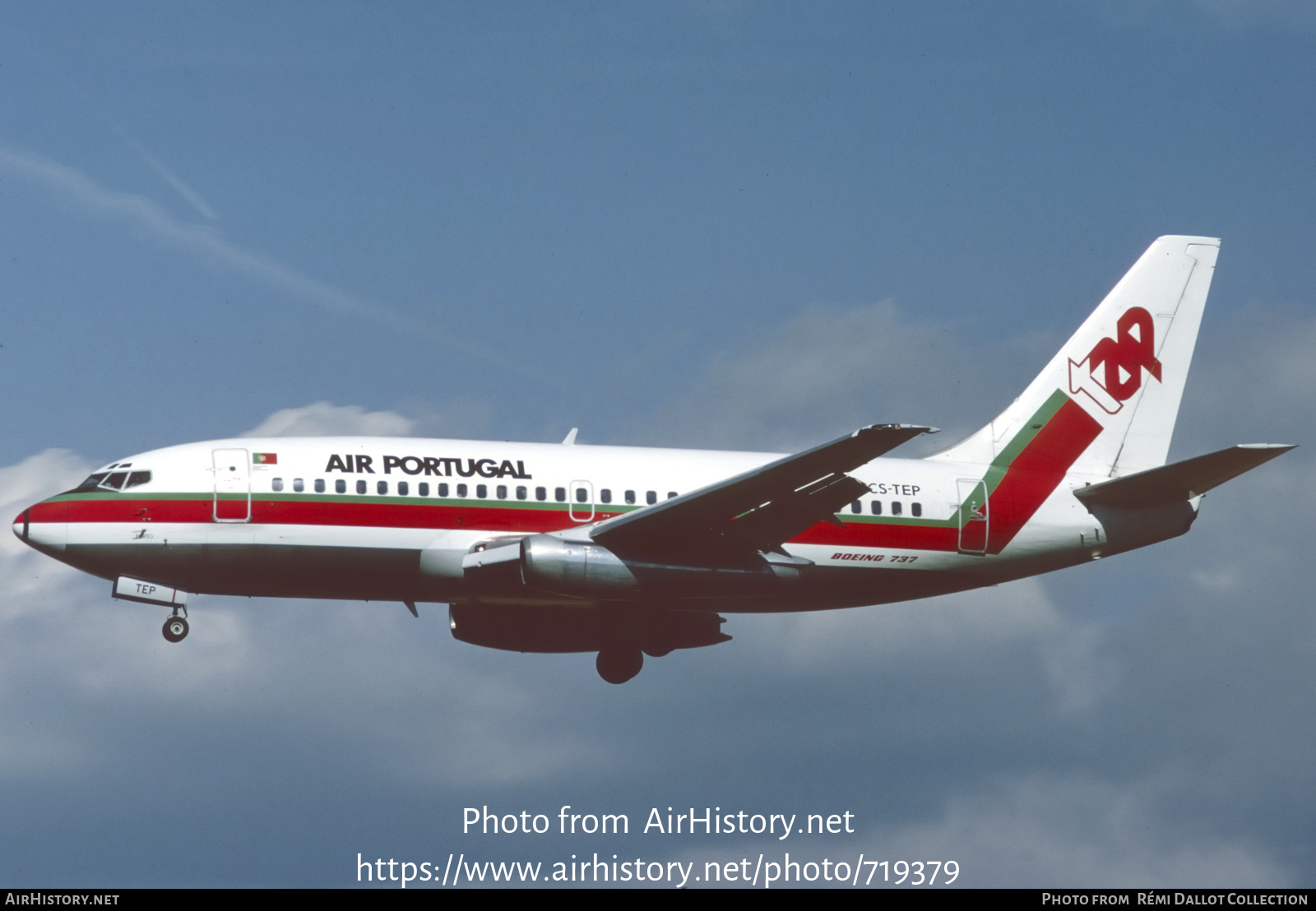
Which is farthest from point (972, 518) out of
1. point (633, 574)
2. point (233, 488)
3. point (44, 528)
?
point (44, 528)

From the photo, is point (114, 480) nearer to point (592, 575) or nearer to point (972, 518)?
point (592, 575)

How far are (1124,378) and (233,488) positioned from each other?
23.6 m

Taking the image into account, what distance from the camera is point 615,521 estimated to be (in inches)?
1449

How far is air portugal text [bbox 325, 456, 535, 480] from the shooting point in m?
37.9

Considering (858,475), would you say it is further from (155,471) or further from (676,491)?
(155,471)

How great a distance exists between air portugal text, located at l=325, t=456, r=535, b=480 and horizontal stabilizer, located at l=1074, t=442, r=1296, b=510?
47.7 ft

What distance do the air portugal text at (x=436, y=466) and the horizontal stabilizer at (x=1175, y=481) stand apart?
1453 cm

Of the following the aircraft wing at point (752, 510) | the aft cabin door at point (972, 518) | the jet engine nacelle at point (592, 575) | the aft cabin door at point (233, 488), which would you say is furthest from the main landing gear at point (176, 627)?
the aft cabin door at point (972, 518)

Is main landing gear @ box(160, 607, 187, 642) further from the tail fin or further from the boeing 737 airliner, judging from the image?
the tail fin

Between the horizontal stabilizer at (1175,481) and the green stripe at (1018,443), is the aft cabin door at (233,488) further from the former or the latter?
the horizontal stabilizer at (1175,481)

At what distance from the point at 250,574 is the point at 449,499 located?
473 centimetres

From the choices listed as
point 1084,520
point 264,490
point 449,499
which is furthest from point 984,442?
point 264,490

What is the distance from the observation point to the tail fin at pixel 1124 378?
43.4 meters

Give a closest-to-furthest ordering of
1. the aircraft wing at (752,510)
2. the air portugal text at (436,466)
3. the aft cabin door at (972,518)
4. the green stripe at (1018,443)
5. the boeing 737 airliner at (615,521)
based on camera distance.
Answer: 1. the aircraft wing at (752,510)
2. the boeing 737 airliner at (615,521)
3. the air portugal text at (436,466)
4. the aft cabin door at (972,518)
5. the green stripe at (1018,443)
